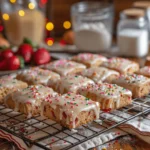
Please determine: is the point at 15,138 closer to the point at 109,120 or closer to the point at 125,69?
the point at 109,120

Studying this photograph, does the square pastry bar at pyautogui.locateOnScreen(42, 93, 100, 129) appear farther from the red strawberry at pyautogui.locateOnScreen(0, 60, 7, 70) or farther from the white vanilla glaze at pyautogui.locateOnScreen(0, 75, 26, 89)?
the red strawberry at pyautogui.locateOnScreen(0, 60, 7, 70)

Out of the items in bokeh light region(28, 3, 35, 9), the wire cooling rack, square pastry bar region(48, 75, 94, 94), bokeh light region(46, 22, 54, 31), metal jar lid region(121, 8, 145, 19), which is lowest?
the wire cooling rack

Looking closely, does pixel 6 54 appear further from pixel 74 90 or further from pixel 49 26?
pixel 49 26

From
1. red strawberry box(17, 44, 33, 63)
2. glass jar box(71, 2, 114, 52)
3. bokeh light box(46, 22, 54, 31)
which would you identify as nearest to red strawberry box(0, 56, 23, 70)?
red strawberry box(17, 44, 33, 63)

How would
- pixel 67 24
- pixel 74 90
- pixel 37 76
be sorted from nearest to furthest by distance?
pixel 74 90
pixel 37 76
pixel 67 24

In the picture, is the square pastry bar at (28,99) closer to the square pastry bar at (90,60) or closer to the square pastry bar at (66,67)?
the square pastry bar at (66,67)

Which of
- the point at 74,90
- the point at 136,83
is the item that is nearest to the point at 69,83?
the point at 74,90

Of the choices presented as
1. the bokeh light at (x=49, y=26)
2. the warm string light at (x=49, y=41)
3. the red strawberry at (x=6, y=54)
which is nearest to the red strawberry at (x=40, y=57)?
the red strawberry at (x=6, y=54)
